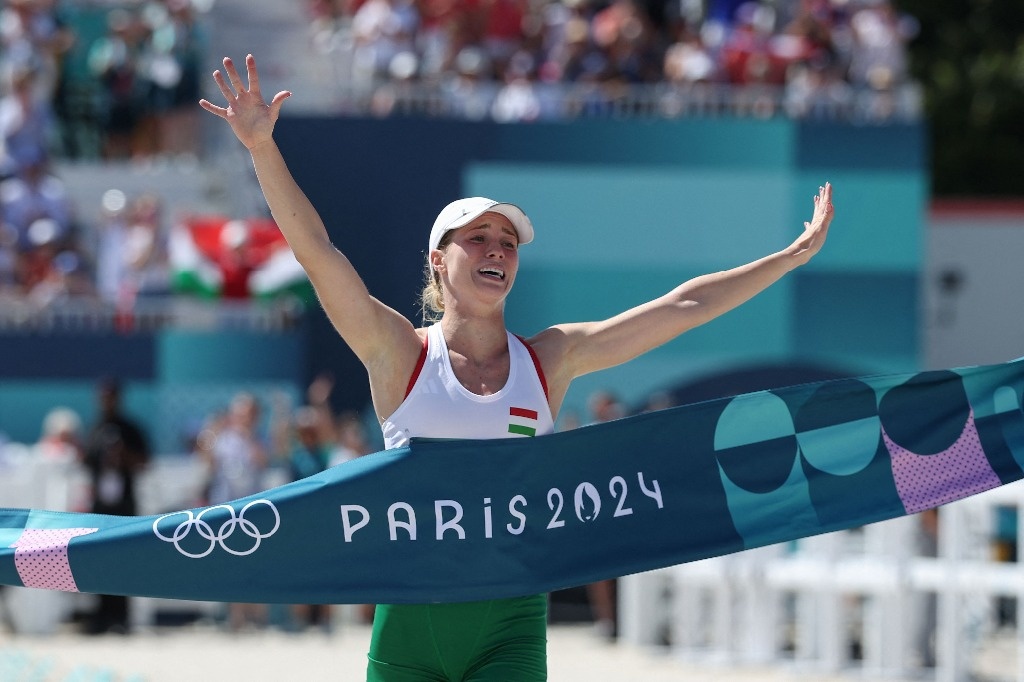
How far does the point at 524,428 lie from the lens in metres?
4.64

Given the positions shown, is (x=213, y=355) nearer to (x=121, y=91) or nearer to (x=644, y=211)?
(x=121, y=91)

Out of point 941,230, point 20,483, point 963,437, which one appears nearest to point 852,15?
point 941,230

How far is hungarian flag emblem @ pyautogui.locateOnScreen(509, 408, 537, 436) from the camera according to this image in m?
4.61

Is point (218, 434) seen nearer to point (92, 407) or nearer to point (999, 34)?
point (92, 407)

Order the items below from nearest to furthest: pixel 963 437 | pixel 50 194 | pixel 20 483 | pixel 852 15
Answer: pixel 963 437, pixel 20 483, pixel 50 194, pixel 852 15

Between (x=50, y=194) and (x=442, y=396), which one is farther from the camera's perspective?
(x=50, y=194)

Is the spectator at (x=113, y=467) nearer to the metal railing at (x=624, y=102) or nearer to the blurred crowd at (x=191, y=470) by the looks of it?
the blurred crowd at (x=191, y=470)

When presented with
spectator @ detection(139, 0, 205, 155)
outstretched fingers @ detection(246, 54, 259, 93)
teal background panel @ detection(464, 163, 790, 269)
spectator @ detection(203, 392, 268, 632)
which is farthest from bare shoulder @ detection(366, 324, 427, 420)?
spectator @ detection(139, 0, 205, 155)

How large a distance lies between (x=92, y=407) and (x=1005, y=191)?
617 inches

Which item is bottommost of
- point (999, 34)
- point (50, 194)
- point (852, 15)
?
point (50, 194)

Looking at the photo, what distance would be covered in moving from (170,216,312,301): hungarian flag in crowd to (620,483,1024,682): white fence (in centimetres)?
440

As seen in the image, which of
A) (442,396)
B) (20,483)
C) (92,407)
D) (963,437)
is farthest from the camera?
(92,407)

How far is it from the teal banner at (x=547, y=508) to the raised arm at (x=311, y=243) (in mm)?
318

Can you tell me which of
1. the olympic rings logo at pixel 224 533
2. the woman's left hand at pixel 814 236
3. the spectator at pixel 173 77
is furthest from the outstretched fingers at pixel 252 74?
the spectator at pixel 173 77
